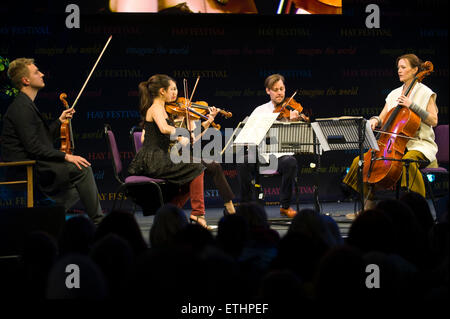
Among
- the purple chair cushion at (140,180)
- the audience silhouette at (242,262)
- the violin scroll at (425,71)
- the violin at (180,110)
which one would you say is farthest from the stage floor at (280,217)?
the audience silhouette at (242,262)

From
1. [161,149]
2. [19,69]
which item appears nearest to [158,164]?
[161,149]

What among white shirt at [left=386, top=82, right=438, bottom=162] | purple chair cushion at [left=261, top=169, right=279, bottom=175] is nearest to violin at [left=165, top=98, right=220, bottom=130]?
purple chair cushion at [left=261, top=169, right=279, bottom=175]

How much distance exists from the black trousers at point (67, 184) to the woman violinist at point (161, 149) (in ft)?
1.25

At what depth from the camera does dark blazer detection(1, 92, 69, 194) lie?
13.8 feet

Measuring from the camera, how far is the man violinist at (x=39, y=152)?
421 cm

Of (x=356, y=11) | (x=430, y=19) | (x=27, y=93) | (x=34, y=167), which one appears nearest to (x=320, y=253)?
(x=34, y=167)

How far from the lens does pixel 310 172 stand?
6629mm

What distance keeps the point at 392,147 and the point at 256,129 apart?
3.57 feet

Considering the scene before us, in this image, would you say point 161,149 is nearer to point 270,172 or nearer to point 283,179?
point 270,172

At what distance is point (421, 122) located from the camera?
16.1ft

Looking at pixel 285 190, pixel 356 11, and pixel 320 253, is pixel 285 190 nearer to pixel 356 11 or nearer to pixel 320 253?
pixel 356 11

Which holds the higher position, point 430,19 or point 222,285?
point 430,19

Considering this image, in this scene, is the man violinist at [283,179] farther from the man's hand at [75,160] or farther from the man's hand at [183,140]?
the man's hand at [75,160]
